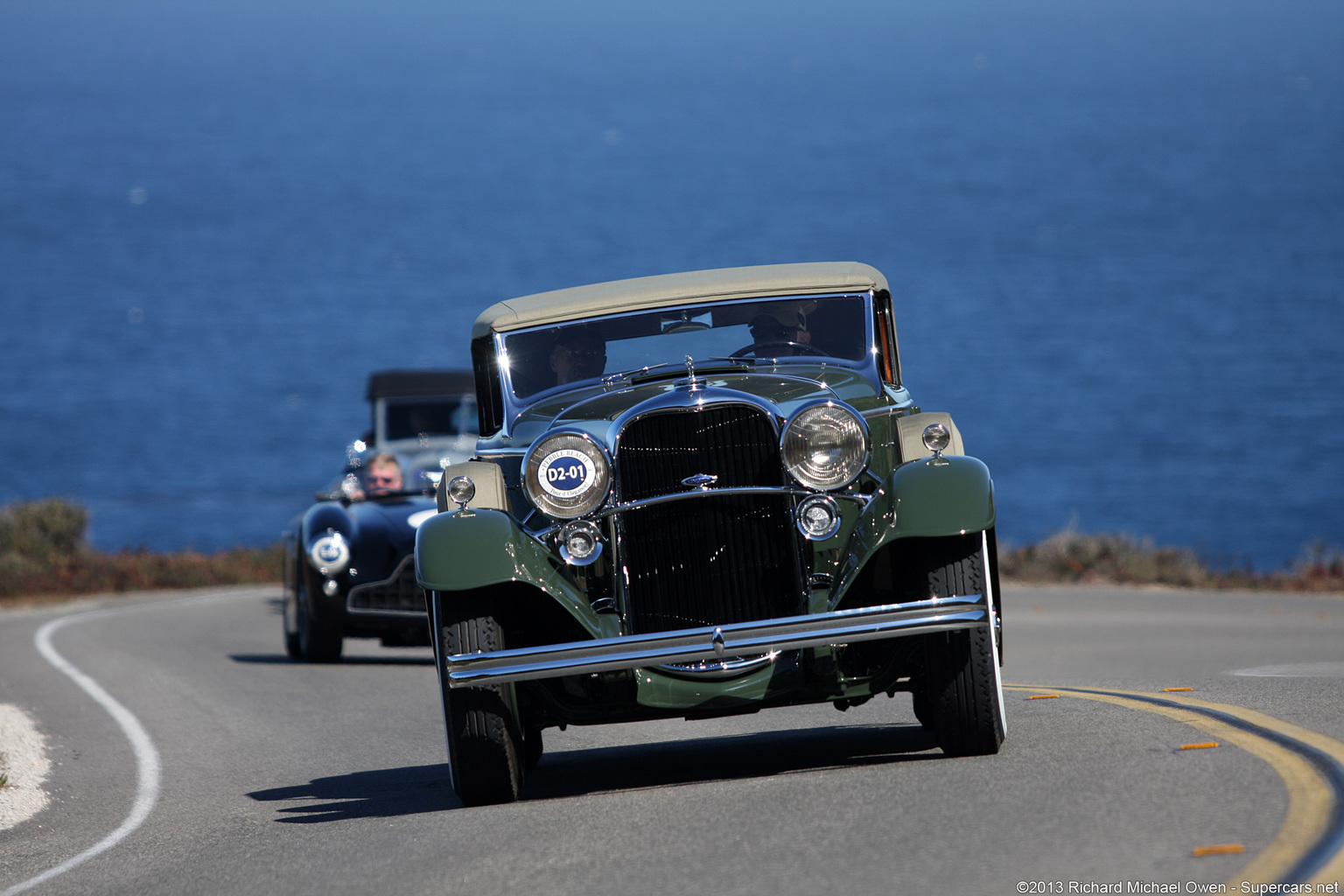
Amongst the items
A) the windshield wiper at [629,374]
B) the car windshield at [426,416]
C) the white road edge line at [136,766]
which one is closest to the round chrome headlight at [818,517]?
the windshield wiper at [629,374]

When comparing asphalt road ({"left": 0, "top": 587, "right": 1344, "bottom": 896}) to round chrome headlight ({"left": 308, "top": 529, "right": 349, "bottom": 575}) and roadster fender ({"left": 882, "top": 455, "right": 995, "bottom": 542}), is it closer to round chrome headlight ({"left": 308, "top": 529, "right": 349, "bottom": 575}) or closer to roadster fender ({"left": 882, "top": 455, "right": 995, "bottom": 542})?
roadster fender ({"left": 882, "top": 455, "right": 995, "bottom": 542})

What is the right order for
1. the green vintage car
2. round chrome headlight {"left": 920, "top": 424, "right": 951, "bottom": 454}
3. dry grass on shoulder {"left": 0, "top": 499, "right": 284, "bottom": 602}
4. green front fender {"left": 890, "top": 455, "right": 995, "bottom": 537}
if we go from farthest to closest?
dry grass on shoulder {"left": 0, "top": 499, "right": 284, "bottom": 602} → round chrome headlight {"left": 920, "top": 424, "right": 951, "bottom": 454} → green front fender {"left": 890, "top": 455, "right": 995, "bottom": 537} → the green vintage car

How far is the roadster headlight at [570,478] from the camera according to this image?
6914mm

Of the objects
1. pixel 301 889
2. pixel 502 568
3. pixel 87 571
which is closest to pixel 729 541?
pixel 502 568

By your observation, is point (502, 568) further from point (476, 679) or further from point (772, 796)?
point (772, 796)

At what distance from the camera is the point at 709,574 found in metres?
6.79

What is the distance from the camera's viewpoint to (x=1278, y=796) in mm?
5527

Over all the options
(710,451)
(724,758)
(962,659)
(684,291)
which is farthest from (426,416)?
(962,659)

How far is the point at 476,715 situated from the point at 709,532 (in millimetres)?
1200

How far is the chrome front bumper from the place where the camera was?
243 inches

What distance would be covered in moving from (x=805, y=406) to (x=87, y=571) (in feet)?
72.8

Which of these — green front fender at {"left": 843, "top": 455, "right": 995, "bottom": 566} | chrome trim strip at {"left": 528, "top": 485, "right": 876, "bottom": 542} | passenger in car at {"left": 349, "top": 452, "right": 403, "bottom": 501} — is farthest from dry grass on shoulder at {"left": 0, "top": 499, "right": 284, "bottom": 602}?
green front fender at {"left": 843, "top": 455, "right": 995, "bottom": 566}

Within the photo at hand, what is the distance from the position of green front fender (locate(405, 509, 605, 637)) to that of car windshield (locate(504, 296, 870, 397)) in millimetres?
1565

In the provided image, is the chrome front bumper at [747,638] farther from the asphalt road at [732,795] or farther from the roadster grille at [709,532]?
the asphalt road at [732,795]
